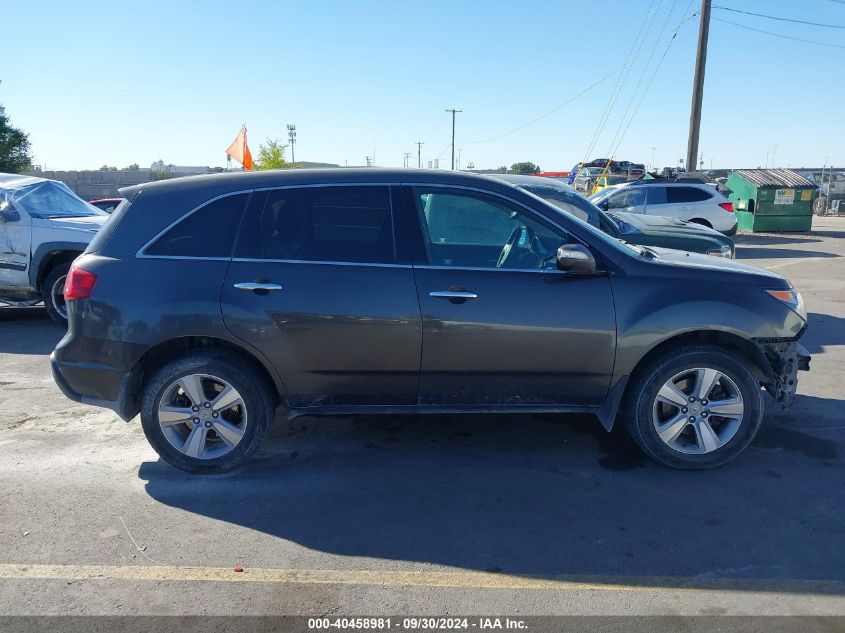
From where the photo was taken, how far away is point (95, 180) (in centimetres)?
3375

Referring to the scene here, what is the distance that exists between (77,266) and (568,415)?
3.67m

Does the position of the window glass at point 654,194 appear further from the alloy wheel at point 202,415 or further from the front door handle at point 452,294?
the alloy wheel at point 202,415

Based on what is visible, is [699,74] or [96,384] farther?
[699,74]

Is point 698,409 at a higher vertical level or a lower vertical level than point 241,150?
lower

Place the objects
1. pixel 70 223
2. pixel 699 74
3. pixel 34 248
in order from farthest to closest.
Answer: pixel 699 74
pixel 70 223
pixel 34 248

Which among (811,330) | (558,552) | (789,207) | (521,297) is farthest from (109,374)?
(789,207)

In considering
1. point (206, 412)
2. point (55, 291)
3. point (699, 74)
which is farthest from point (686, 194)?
point (206, 412)

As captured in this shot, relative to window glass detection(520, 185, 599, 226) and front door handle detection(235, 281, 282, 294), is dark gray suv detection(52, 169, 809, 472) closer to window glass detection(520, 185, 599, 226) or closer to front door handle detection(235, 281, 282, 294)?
front door handle detection(235, 281, 282, 294)

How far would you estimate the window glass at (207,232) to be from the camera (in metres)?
4.23

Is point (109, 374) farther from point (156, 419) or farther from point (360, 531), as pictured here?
point (360, 531)

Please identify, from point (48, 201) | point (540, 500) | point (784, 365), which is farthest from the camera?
point (48, 201)

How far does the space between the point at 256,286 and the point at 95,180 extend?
33.9m

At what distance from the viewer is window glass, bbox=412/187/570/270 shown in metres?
4.30

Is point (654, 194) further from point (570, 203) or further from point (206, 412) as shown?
point (206, 412)
